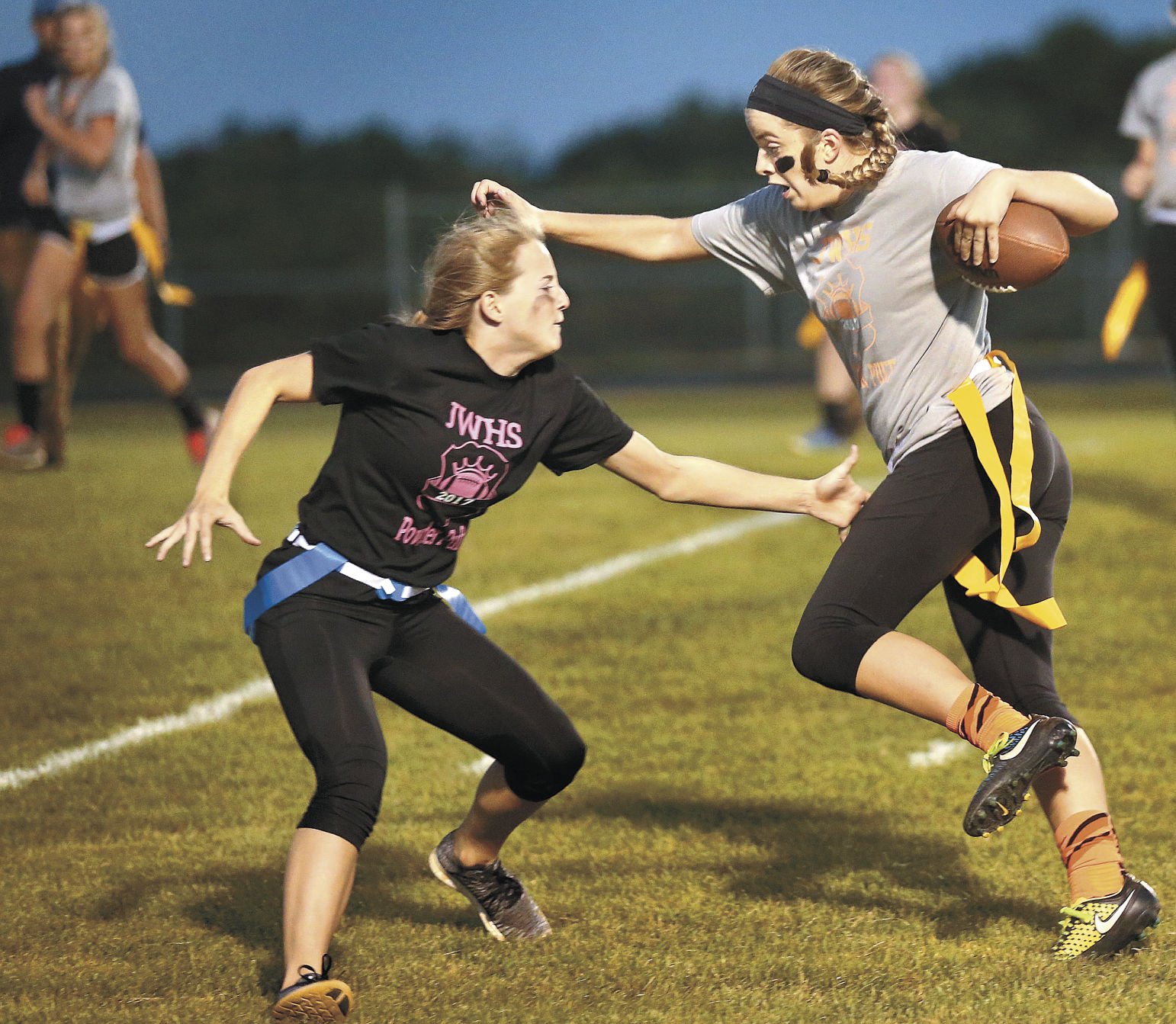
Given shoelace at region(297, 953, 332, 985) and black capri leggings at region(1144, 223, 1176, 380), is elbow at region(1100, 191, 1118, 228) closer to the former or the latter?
shoelace at region(297, 953, 332, 985)

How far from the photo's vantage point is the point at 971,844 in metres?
4.32

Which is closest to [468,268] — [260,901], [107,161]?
[260,901]

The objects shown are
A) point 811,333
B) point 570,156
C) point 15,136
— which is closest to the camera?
point 15,136

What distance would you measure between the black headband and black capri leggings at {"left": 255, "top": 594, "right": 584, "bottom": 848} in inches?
50.9

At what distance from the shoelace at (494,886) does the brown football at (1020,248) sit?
1639mm

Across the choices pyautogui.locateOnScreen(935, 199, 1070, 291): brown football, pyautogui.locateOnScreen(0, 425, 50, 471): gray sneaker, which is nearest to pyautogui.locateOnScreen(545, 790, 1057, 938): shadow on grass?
pyautogui.locateOnScreen(935, 199, 1070, 291): brown football

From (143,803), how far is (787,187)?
2471 millimetres

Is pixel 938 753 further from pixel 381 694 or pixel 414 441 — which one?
pixel 414 441

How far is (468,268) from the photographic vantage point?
356cm

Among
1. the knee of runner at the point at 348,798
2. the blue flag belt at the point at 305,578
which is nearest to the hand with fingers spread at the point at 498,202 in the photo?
the blue flag belt at the point at 305,578

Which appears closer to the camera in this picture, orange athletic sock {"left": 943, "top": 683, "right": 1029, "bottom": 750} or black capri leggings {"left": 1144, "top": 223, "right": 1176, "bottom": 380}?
orange athletic sock {"left": 943, "top": 683, "right": 1029, "bottom": 750}

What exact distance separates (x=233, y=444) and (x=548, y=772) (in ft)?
3.24

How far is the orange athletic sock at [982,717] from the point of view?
10.8 feet

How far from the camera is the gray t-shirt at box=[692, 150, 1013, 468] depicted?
3662 mm
